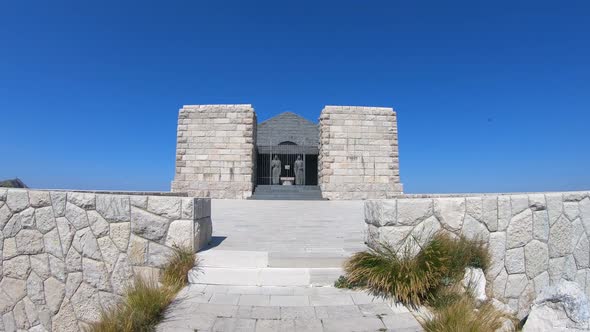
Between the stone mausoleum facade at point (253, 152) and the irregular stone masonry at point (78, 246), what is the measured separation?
9.62 m

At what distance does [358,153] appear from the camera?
48.1 feet

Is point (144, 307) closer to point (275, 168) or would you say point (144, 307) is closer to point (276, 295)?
point (276, 295)

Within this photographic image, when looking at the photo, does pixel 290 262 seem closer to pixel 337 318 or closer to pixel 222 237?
pixel 337 318

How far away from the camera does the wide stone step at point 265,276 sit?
3.49 metres

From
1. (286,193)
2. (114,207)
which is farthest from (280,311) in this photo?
(286,193)

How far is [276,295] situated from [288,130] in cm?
2104

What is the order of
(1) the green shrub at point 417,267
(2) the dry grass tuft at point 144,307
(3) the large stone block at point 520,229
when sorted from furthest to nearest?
(3) the large stone block at point 520,229 < (1) the green shrub at point 417,267 < (2) the dry grass tuft at point 144,307

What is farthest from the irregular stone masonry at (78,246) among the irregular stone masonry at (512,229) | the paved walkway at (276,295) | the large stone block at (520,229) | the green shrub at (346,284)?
the large stone block at (520,229)

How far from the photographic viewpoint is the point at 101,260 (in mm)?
4117

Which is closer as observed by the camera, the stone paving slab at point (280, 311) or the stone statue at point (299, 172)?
the stone paving slab at point (280, 311)

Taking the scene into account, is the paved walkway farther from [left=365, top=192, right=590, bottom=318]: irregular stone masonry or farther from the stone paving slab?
[left=365, top=192, right=590, bottom=318]: irregular stone masonry

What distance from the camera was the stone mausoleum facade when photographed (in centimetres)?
1445

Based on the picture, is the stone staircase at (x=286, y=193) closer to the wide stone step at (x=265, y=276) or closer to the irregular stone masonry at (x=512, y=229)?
the irregular stone masonry at (x=512, y=229)

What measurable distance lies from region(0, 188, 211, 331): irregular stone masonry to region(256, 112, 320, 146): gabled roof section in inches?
731
